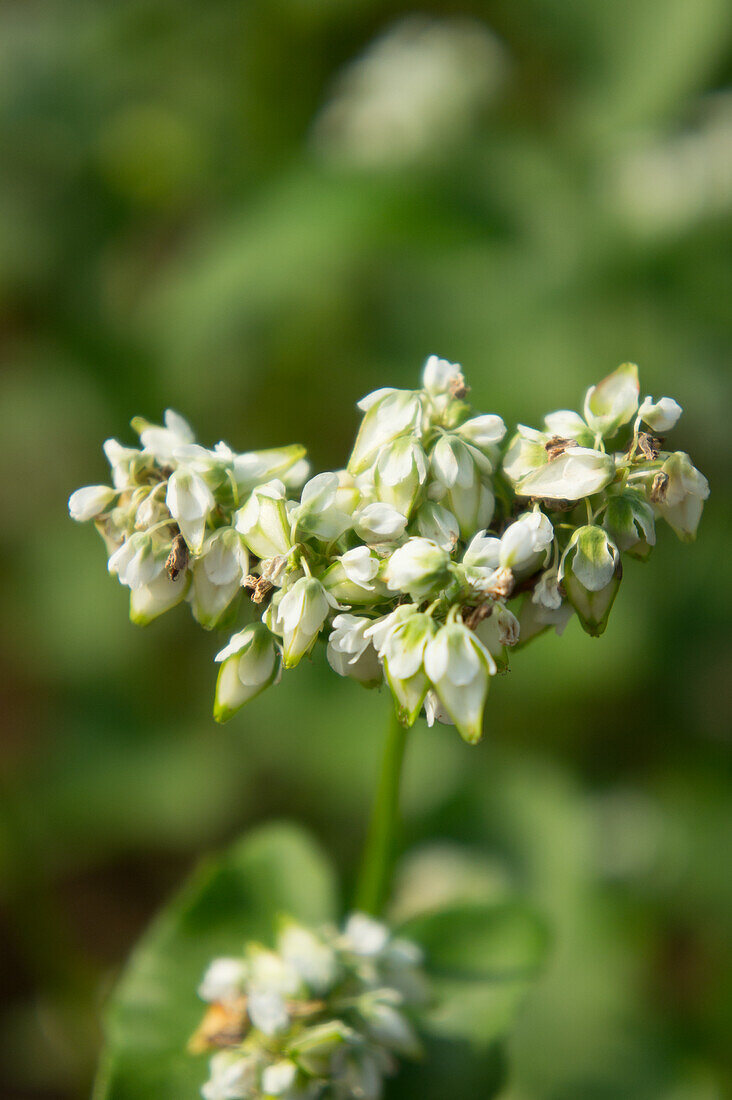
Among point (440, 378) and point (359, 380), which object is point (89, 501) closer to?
point (440, 378)

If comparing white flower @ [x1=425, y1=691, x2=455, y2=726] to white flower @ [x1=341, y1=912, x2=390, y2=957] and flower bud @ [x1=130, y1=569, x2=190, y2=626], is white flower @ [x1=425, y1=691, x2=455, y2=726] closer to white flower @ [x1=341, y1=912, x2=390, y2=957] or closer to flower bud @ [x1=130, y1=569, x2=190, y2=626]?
flower bud @ [x1=130, y1=569, x2=190, y2=626]

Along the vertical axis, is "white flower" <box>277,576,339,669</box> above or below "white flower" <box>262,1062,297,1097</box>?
above

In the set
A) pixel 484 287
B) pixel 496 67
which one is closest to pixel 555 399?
pixel 484 287

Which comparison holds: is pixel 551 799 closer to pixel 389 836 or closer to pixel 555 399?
pixel 555 399

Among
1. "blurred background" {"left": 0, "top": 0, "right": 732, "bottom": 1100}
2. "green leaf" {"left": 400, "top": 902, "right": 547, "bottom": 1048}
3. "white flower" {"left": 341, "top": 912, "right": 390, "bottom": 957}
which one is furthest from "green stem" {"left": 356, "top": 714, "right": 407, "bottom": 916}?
"blurred background" {"left": 0, "top": 0, "right": 732, "bottom": 1100}

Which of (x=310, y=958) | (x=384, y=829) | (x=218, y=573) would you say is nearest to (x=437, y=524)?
(x=218, y=573)

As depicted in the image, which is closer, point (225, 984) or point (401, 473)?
point (401, 473)

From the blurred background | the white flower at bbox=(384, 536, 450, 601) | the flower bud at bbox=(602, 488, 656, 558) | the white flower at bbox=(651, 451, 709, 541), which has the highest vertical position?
the blurred background

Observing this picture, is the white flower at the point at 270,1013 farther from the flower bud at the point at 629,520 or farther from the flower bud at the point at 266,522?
the flower bud at the point at 629,520

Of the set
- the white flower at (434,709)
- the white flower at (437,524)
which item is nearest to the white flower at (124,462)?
the white flower at (437,524)
